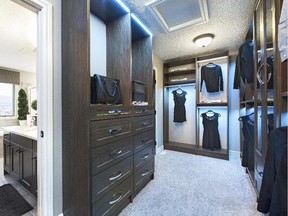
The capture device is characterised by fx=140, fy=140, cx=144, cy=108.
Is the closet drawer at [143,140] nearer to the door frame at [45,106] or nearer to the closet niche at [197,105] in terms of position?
the door frame at [45,106]

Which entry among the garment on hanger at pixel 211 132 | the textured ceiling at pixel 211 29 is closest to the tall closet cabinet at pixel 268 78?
the textured ceiling at pixel 211 29

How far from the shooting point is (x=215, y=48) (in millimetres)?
2916

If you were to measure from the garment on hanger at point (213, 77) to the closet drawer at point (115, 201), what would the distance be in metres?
2.53

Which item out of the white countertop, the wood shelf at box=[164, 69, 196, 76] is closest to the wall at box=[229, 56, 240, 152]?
the wood shelf at box=[164, 69, 196, 76]

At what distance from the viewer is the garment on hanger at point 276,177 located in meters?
0.62

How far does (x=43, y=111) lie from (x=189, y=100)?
309 cm

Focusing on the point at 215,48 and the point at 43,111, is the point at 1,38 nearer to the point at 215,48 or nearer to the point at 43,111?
the point at 43,111

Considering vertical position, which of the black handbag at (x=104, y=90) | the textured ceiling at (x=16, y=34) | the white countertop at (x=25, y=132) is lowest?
the white countertop at (x=25, y=132)

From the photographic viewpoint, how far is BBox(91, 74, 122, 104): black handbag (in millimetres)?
1257

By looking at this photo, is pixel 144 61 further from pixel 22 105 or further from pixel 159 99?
pixel 22 105

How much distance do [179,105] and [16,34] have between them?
330 cm

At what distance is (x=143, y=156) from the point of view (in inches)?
71.6

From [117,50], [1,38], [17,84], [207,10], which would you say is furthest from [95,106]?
[17,84]

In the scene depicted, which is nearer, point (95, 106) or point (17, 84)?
point (95, 106)
